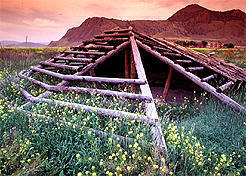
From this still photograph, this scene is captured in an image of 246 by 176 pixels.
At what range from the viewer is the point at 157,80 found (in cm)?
855

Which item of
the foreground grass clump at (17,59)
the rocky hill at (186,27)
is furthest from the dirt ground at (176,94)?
the rocky hill at (186,27)

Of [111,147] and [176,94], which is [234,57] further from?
[111,147]

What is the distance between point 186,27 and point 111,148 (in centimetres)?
14421

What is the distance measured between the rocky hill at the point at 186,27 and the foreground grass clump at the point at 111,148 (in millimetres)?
97446

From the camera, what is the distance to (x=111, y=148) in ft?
8.89

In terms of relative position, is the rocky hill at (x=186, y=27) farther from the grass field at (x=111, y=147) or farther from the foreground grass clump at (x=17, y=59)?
the grass field at (x=111, y=147)

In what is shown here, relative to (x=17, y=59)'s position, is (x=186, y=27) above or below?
above

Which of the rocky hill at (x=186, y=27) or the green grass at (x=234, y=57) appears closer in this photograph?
the green grass at (x=234, y=57)

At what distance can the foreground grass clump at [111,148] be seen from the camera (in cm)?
232

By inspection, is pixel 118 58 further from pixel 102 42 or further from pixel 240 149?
pixel 240 149

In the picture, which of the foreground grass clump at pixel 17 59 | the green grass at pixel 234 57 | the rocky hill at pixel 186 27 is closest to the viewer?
the foreground grass clump at pixel 17 59

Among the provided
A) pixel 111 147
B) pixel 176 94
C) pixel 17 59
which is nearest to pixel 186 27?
pixel 176 94

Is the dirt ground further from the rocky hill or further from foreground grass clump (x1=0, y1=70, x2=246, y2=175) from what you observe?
the rocky hill

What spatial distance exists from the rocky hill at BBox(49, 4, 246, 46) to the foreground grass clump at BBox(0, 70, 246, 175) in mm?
97446
